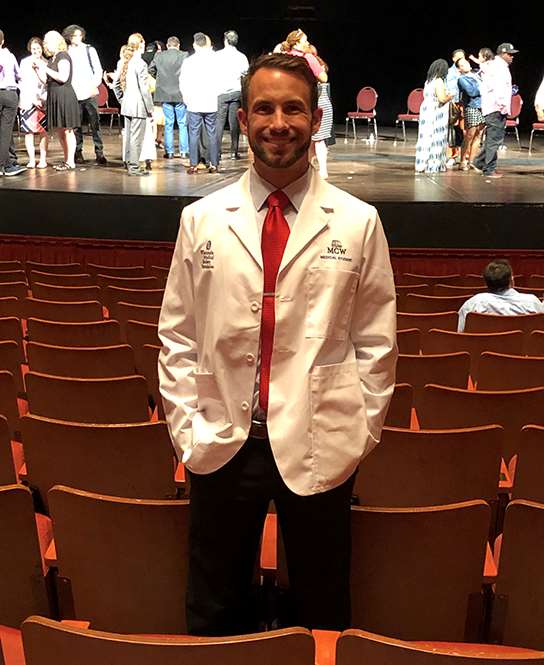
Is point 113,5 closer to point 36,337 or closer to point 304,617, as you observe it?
point 36,337

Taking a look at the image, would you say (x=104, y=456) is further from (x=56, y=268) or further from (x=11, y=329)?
(x=56, y=268)

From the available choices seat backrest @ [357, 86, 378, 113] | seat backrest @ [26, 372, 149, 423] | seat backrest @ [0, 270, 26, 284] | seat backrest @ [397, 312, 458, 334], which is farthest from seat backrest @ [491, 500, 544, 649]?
seat backrest @ [357, 86, 378, 113]

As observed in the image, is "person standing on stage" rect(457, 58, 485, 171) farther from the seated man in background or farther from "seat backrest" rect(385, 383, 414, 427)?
"seat backrest" rect(385, 383, 414, 427)

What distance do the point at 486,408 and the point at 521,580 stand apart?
0.97 meters

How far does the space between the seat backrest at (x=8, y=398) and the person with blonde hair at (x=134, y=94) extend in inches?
247

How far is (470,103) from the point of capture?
31.3 ft

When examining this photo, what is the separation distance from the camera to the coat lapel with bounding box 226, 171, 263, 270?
5.29 ft

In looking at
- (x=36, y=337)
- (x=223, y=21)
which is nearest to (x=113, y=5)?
(x=223, y=21)

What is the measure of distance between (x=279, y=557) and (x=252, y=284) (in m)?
0.71

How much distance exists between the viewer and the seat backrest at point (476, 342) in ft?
11.8

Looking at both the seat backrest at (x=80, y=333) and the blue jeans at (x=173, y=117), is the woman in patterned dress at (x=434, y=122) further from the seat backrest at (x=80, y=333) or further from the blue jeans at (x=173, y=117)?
the seat backrest at (x=80, y=333)

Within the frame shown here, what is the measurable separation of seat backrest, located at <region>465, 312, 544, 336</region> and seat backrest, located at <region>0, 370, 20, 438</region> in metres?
2.35

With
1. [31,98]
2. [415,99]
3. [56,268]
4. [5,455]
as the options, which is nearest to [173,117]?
[31,98]

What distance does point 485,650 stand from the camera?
1.59m
